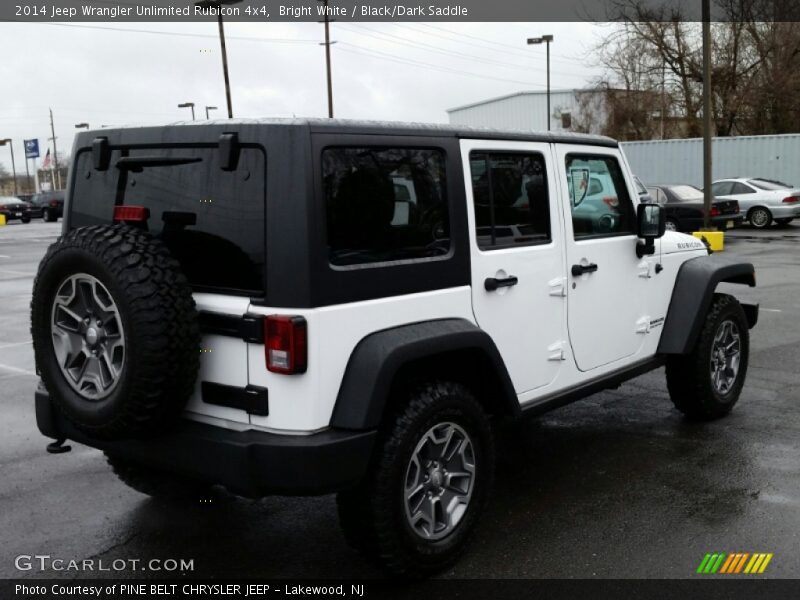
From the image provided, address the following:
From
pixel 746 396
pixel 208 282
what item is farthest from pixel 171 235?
pixel 746 396

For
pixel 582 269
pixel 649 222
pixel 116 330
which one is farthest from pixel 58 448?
pixel 649 222

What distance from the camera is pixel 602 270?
4812mm

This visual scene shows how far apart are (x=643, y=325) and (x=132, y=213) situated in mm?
3099

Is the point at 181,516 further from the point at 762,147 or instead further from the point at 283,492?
the point at 762,147

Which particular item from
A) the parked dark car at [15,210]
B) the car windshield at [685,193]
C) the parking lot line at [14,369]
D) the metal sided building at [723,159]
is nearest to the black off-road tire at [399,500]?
the parking lot line at [14,369]

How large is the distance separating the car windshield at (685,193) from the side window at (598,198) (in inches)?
693

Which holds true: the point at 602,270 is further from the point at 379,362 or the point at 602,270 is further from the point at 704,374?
the point at 379,362

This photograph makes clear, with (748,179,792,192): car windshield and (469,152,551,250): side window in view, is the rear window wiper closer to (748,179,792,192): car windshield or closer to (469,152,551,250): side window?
(469,152,551,250): side window

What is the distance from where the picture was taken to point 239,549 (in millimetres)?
4004

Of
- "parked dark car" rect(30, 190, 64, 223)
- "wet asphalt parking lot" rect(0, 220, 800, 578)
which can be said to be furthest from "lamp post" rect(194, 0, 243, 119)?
"wet asphalt parking lot" rect(0, 220, 800, 578)

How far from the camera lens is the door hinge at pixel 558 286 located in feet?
14.5

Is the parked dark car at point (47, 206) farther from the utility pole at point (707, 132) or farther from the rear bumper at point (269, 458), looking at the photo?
the rear bumper at point (269, 458)

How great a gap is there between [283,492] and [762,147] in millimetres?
28868

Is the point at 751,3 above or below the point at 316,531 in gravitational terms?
above
